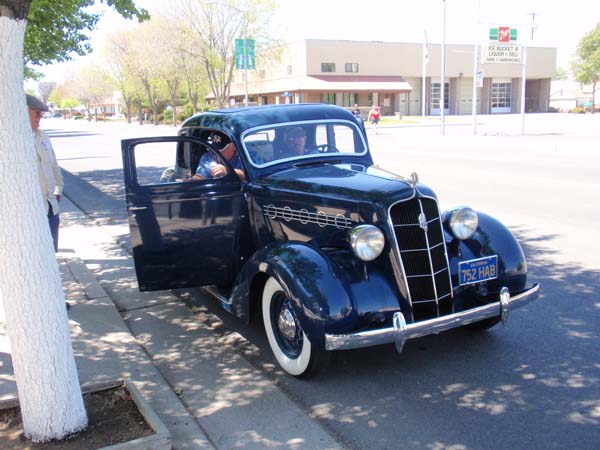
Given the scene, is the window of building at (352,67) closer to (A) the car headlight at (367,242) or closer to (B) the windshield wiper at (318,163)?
(B) the windshield wiper at (318,163)

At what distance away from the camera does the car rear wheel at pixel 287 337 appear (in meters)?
3.97

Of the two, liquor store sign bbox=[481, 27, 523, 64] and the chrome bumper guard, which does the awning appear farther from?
the chrome bumper guard

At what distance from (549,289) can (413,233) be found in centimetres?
249

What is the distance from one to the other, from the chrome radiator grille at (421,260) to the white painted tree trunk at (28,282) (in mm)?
Answer: 2198

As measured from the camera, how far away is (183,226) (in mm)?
4914

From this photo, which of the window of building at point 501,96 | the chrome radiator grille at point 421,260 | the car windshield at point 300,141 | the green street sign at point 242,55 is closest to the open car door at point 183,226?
the car windshield at point 300,141

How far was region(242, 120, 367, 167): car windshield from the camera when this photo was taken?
5.21 meters

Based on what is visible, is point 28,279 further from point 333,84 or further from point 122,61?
point 122,61

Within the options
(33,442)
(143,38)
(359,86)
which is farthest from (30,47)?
(359,86)

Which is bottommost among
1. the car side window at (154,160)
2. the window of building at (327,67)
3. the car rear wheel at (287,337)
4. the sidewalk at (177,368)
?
the sidewalk at (177,368)

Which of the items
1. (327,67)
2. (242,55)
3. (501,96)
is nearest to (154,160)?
(242,55)

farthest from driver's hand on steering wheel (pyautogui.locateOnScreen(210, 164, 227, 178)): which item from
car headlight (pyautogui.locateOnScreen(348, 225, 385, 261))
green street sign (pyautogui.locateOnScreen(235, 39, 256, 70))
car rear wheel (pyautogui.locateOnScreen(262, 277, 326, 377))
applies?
green street sign (pyautogui.locateOnScreen(235, 39, 256, 70))

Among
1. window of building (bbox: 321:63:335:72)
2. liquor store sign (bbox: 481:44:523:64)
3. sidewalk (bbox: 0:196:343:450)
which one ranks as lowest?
sidewalk (bbox: 0:196:343:450)

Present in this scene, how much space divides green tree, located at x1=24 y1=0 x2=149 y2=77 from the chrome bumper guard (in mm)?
5409
